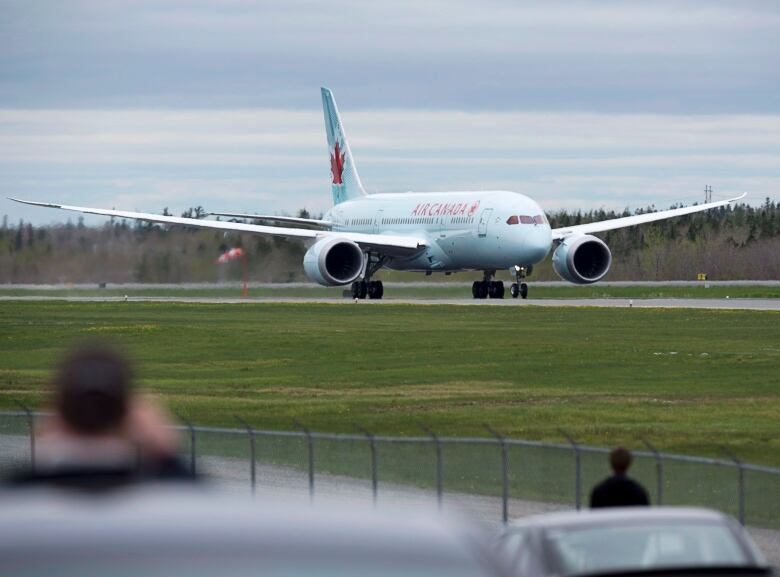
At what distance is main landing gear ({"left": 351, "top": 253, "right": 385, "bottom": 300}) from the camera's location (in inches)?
3071

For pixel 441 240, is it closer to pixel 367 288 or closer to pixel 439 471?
pixel 367 288

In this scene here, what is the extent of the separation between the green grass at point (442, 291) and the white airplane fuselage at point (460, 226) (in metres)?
3.80

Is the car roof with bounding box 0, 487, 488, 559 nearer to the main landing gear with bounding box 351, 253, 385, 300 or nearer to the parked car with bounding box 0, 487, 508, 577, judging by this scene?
the parked car with bounding box 0, 487, 508, 577

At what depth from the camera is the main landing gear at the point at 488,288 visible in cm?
7762

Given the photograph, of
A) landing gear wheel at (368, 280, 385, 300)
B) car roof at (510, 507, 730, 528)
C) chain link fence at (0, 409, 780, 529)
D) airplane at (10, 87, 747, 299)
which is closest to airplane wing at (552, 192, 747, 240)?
airplane at (10, 87, 747, 299)

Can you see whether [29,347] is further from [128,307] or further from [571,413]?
[571,413]

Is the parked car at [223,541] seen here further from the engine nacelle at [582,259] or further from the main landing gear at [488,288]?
the main landing gear at [488,288]

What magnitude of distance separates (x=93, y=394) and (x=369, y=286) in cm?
7214

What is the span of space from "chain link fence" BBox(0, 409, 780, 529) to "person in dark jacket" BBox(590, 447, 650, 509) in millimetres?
4802

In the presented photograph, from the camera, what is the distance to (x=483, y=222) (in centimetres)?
7344

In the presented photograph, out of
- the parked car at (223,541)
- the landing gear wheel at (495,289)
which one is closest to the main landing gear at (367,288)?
the landing gear wheel at (495,289)

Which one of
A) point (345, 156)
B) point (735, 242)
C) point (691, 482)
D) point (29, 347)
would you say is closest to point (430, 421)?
point (691, 482)

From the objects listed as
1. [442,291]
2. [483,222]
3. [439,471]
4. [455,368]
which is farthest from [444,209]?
[439,471]

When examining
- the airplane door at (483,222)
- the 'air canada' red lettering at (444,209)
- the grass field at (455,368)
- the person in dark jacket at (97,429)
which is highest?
the 'air canada' red lettering at (444,209)
